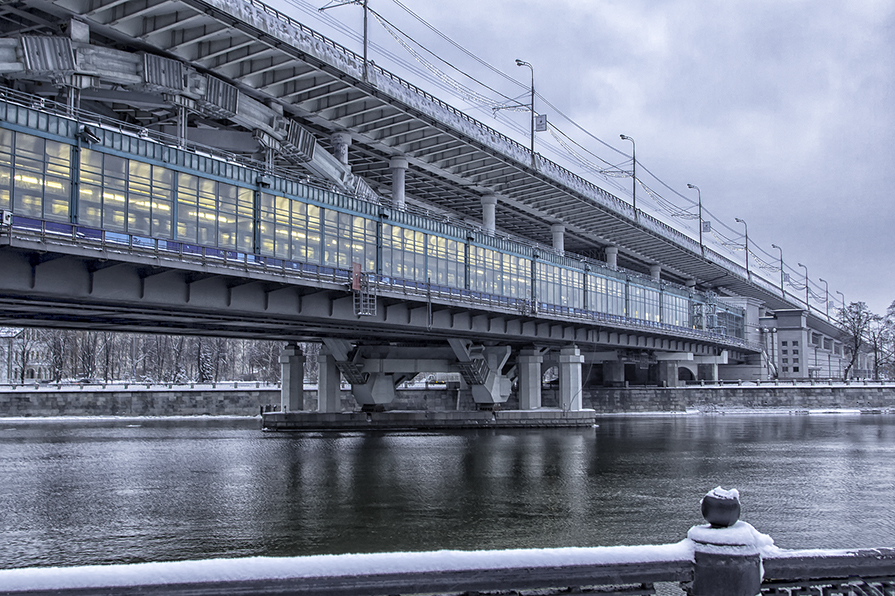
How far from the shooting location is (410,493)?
31.9m

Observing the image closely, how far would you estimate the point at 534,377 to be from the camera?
3211 inches

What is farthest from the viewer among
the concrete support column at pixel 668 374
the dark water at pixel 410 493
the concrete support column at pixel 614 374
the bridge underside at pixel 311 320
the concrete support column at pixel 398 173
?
the concrete support column at pixel 614 374

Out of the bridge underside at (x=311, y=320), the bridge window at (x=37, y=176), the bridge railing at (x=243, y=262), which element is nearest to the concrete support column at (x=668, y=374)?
the bridge underside at (x=311, y=320)

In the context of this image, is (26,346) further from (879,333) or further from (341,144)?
(879,333)

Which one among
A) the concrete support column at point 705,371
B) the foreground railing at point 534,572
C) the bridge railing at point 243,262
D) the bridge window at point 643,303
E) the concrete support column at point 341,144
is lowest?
the concrete support column at point 705,371

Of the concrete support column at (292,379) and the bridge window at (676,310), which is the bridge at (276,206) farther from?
the bridge window at (676,310)

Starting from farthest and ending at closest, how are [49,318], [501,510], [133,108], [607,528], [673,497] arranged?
1. [133,108]
2. [49,318]
3. [673,497]
4. [501,510]
5. [607,528]

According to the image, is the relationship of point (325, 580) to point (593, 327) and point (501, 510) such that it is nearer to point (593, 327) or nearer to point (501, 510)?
point (501, 510)

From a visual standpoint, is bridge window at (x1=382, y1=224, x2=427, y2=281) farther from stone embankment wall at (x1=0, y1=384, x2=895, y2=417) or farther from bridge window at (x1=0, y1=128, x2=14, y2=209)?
stone embankment wall at (x1=0, y1=384, x2=895, y2=417)

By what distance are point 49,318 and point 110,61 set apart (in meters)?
16.8

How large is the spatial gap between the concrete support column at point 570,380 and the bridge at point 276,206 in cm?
22

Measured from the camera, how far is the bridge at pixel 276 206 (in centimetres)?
3669

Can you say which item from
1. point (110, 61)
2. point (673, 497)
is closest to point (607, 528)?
point (673, 497)

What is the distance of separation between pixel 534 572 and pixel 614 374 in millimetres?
114263
